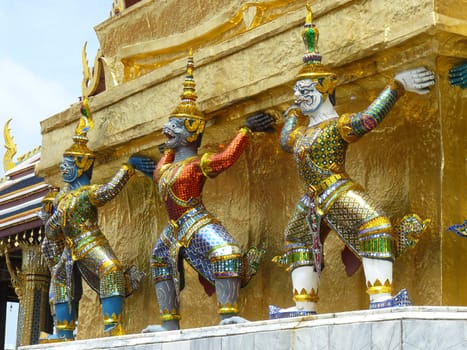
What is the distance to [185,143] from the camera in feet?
24.1

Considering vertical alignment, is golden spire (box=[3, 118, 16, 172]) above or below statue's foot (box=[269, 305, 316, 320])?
above

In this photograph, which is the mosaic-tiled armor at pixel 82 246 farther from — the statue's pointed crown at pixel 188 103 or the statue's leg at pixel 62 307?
the statue's pointed crown at pixel 188 103

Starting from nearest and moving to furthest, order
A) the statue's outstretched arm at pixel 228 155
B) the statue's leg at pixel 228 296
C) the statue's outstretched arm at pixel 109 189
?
the statue's leg at pixel 228 296 → the statue's outstretched arm at pixel 228 155 → the statue's outstretched arm at pixel 109 189

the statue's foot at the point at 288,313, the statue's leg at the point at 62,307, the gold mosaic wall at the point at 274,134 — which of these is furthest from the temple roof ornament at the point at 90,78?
the statue's foot at the point at 288,313

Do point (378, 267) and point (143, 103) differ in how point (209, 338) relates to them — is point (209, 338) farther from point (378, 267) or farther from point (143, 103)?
point (143, 103)

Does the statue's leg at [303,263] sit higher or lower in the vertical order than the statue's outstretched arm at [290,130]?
lower

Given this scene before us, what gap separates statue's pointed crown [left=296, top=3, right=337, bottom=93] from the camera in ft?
21.2

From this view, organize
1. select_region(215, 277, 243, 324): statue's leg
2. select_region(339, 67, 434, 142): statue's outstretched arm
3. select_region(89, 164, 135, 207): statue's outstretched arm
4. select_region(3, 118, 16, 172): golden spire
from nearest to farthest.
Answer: select_region(339, 67, 434, 142): statue's outstretched arm → select_region(215, 277, 243, 324): statue's leg → select_region(89, 164, 135, 207): statue's outstretched arm → select_region(3, 118, 16, 172): golden spire

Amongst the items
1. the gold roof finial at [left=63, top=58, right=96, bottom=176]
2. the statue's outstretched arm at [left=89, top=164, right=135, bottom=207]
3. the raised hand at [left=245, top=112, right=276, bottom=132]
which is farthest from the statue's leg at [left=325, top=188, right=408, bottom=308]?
the gold roof finial at [left=63, top=58, right=96, bottom=176]

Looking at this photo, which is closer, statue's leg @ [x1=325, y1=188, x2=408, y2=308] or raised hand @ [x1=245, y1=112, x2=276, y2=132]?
statue's leg @ [x1=325, y1=188, x2=408, y2=308]

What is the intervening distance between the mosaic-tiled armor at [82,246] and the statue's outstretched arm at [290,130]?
166 centimetres

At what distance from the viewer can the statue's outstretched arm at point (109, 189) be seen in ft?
26.0

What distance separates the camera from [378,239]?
6047mm

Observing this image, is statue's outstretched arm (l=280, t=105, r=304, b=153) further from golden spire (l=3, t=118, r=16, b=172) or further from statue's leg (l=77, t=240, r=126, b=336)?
golden spire (l=3, t=118, r=16, b=172)
